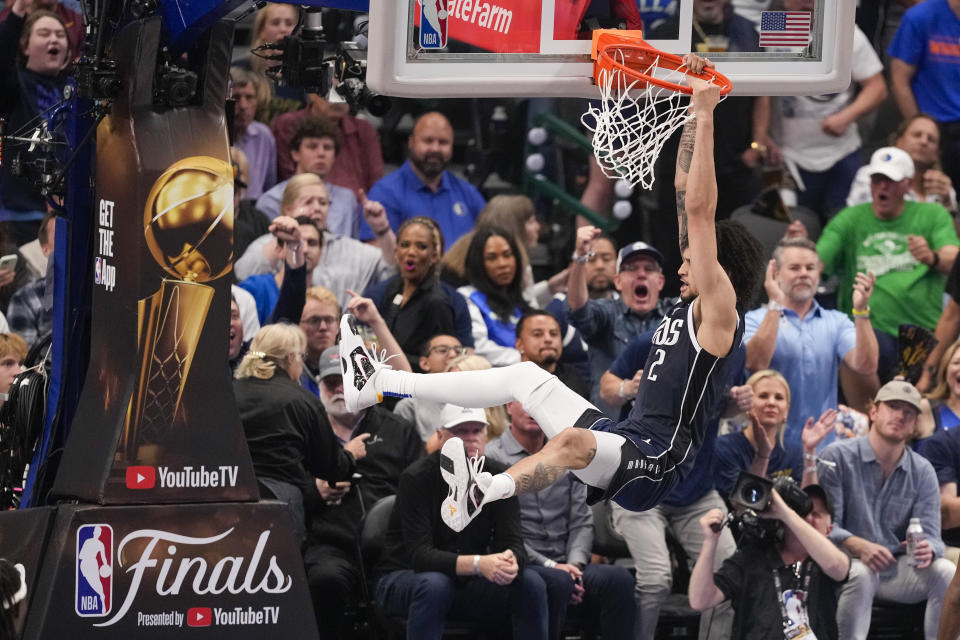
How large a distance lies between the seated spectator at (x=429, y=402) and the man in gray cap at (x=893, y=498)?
2.46m

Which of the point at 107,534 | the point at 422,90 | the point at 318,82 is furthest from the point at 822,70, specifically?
the point at 107,534

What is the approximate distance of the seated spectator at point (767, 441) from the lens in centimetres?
980

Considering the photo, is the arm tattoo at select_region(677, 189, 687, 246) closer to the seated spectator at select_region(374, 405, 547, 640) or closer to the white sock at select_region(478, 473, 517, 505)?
the white sock at select_region(478, 473, 517, 505)

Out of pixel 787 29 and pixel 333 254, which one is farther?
pixel 333 254

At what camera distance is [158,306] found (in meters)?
7.56

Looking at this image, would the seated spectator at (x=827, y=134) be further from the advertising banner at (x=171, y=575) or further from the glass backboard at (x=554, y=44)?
the advertising banner at (x=171, y=575)

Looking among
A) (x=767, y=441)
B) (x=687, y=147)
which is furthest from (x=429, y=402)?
(x=687, y=147)

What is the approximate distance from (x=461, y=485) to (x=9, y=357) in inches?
153

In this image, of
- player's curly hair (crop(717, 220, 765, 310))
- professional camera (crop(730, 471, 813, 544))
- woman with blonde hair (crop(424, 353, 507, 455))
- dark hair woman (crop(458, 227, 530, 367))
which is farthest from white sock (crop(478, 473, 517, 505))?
dark hair woman (crop(458, 227, 530, 367))

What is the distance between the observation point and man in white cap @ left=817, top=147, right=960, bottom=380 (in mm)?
12133

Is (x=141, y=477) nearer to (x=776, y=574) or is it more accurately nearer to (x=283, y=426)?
(x=283, y=426)

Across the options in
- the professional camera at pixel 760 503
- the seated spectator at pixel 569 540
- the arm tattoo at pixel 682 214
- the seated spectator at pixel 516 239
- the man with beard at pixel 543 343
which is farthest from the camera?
the seated spectator at pixel 516 239

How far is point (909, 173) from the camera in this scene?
12133 millimetres

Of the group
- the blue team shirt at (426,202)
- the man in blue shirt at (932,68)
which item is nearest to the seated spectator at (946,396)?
the man in blue shirt at (932,68)
